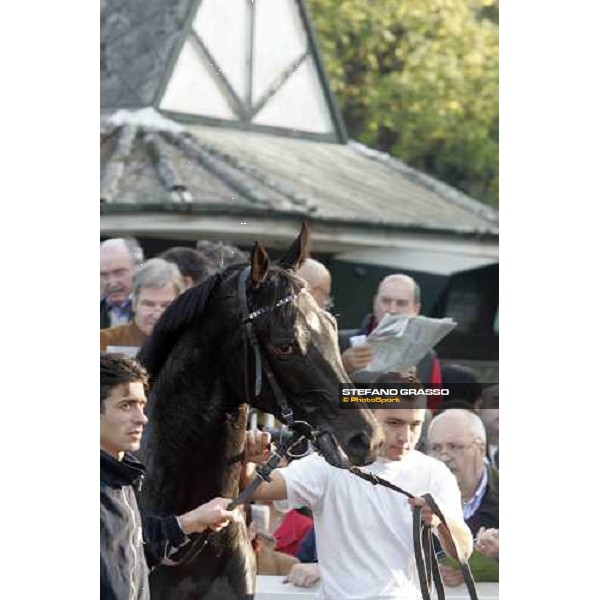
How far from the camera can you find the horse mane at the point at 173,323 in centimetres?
458

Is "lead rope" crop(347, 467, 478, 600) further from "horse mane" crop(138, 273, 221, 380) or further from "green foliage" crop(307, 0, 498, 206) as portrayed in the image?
"green foliage" crop(307, 0, 498, 206)

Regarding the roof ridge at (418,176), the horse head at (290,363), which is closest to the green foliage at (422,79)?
the roof ridge at (418,176)

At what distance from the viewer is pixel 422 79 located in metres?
5.36

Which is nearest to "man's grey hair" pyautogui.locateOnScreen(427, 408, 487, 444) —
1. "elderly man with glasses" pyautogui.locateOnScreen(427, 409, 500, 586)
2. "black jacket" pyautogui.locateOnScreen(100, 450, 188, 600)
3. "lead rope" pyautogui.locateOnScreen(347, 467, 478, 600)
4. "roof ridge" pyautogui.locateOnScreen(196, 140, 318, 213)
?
"elderly man with glasses" pyautogui.locateOnScreen(427, 409, 500, 586)

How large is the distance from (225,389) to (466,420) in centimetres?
104

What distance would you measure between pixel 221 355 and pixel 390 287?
846mm

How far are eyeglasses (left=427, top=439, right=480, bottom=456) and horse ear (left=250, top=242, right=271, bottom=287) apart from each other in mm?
1024

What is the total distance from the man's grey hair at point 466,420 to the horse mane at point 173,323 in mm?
1065

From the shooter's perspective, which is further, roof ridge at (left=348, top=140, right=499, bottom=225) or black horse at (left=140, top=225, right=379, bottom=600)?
roof ridge at (left=348, top=140, right=499, bottom=225)

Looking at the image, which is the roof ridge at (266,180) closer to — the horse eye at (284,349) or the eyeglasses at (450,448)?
the horse eye at (284,349)

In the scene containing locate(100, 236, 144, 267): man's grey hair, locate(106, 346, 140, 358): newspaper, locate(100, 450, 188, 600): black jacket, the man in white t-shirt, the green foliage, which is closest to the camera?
locate(100, 450, 188, 600): black jacket

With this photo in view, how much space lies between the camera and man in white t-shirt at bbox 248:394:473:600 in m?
4.80
